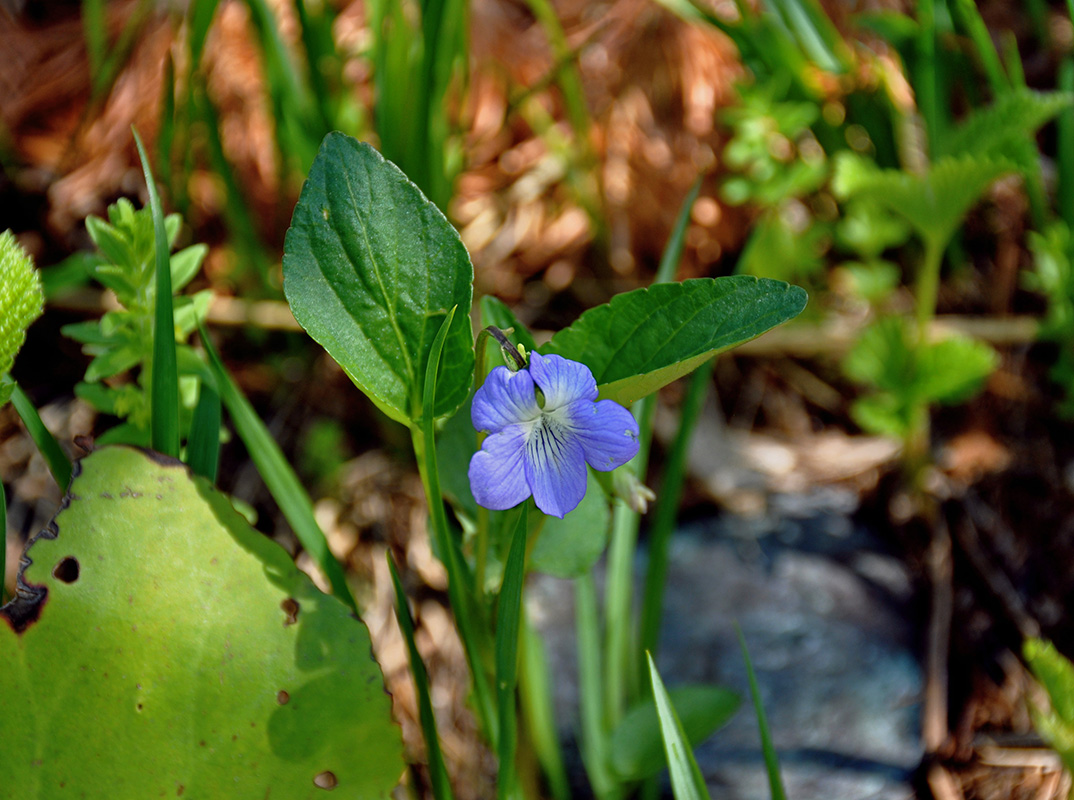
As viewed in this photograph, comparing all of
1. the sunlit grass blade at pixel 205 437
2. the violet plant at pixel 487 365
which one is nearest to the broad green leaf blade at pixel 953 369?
the violet plant at pixel 487 365

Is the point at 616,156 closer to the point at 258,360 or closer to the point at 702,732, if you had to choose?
the point at 258,360

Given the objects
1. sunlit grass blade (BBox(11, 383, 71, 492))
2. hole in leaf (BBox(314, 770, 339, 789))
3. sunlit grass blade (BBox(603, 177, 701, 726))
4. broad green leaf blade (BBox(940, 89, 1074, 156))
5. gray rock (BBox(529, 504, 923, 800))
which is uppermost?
sunlit grass blade (BBox(11, 383, 71, 492))

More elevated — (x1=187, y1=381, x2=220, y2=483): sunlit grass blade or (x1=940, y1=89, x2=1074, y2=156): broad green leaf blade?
(x1=187, y1=381, x2=220, y2=483): sunlit grass blade

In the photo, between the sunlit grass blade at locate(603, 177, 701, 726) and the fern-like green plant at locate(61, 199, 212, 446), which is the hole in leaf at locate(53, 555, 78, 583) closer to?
the fern-like green plant at locate(61, 199, 212, 446)

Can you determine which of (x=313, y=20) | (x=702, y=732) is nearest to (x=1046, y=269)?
(x=702, y=732)

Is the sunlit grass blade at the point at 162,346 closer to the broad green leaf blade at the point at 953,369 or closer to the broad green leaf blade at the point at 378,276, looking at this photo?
the broad green leaf blade at the point at 378,276

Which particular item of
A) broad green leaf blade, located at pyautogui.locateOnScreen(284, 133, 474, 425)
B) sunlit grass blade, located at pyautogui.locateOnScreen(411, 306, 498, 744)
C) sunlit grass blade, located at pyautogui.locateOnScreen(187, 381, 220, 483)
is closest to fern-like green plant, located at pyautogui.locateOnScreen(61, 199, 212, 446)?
sunlit grass blade, located at pyautogui.locateOnScreen(187, 381, 220, 483)

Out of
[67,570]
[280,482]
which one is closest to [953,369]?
[280,482]

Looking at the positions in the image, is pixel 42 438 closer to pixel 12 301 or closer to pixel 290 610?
pixel 12 301
